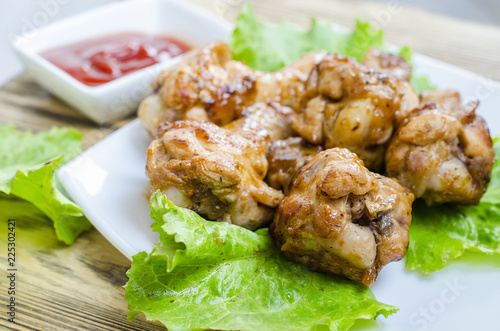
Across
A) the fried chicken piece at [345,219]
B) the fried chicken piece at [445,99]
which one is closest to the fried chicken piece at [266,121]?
the fried chicken piece at [345,219]

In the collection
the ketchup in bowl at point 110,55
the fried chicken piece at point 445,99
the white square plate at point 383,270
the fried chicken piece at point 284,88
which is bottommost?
the white square plate at point 383,270

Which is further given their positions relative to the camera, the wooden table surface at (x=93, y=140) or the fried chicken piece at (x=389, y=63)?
the fried chicken piece at (x=389, y=63)

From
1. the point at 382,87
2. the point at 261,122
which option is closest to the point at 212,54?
the point at 261,122

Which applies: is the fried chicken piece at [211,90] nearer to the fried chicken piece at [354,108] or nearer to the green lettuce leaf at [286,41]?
the fried chicken piece at [354,108]

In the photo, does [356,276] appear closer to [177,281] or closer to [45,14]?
[177,281]

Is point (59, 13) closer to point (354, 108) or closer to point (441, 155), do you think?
point (354, 108)

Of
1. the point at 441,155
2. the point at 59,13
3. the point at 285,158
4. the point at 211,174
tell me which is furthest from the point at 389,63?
the point at 59,13

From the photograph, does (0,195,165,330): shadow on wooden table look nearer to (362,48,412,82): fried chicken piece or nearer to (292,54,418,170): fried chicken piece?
(292,54,418,170): fried chicken piece
